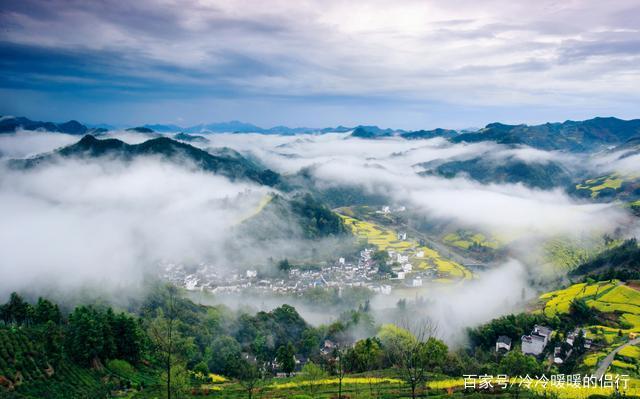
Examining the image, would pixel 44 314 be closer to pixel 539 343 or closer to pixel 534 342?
pixel 534 342

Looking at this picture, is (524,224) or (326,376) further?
(524,224)

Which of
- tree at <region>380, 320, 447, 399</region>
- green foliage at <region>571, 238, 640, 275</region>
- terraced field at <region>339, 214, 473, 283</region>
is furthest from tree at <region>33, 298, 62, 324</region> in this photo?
green foliage at <region>571, 238, 640, 275</region>

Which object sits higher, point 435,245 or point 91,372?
point 91,372

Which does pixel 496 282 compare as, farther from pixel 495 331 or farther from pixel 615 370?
pixel 615 370

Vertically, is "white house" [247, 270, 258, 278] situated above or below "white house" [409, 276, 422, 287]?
above

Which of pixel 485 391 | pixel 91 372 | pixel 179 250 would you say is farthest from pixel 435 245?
pixel 91 372

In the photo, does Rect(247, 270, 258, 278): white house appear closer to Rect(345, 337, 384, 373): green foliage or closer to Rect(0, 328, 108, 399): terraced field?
Result: Rect(345, 337, 384, 373): green foliage

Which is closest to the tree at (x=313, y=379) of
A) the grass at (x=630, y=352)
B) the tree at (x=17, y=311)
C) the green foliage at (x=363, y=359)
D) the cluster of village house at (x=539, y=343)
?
the green foliage at (x=363, y=359)
